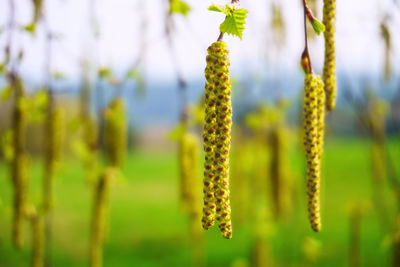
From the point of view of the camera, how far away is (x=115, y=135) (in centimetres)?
147

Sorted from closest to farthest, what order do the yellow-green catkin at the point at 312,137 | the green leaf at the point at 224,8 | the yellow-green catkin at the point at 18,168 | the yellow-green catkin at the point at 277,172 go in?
the green leaf at the point at 224,8, the yellow-green catkin at the point at 312,137, the yellow-green catkin at the point at 18,168, the yellow-green catkin at the point at 277,172

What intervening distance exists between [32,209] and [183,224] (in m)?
4.19

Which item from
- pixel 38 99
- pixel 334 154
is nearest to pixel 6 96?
pixel 38 99

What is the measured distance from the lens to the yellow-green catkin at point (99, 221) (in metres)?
1.31

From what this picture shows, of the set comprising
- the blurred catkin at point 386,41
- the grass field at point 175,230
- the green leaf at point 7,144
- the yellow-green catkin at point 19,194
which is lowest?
the grass field at point 175,230

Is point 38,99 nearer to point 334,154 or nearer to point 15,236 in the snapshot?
point 15,236

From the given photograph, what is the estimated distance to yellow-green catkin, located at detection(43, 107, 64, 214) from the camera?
1233 millimetres

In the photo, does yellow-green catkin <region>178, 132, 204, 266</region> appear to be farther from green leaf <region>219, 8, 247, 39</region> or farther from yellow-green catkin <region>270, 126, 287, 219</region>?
green leaf <region>219, 8, 247, 39</region>

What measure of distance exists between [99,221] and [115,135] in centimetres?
30

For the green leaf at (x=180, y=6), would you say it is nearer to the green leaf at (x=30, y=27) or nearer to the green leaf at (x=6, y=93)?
the green leaf at (x=30, y=27)

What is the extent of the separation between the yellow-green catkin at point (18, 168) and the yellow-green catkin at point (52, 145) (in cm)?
6

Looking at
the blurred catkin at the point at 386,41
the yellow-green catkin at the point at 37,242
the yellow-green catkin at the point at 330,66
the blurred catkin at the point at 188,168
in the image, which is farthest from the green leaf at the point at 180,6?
the yellow-green catkin at the point at 37,242

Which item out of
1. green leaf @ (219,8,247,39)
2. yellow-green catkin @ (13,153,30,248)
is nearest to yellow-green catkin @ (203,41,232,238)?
green leaf @ (219,8,247,39)

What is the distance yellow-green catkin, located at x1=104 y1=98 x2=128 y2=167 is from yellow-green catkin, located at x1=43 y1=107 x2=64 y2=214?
0.50ft
